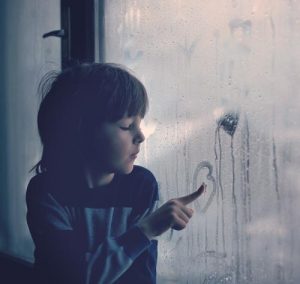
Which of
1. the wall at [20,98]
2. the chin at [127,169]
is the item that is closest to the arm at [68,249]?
the chin at [127,169]

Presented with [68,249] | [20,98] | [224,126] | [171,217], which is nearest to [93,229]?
[68,249]

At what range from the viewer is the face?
2.82ft

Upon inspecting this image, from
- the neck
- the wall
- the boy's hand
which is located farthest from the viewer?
the wall

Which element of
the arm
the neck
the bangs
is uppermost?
the bangs

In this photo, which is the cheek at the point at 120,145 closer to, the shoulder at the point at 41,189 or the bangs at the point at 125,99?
the bangs at the point at 125,99

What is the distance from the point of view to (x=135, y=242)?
837 mm

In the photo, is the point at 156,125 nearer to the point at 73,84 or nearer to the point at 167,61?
the point at 167,61

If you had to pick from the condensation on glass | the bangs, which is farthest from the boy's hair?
the condensation on glass

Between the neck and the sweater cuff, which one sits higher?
the neck

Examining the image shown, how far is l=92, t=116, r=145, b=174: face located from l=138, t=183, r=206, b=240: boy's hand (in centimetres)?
12

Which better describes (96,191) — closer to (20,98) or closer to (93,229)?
(93,229)

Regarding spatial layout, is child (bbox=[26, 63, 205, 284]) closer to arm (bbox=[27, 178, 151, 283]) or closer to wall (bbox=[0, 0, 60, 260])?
arm (bbox=[27, 178, 151, 283])

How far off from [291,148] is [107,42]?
0.61 meters

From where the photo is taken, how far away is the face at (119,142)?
861 mm
